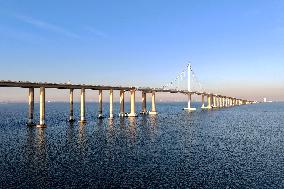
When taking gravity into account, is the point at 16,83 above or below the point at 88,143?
above

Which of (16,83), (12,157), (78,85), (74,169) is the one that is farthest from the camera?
(78,85)

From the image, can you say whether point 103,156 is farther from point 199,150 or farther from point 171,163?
point 199,150

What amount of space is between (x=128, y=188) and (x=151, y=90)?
13793 centimetres

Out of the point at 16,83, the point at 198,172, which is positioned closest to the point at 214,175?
the point at 198,172

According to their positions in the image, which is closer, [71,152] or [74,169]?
[74,169]

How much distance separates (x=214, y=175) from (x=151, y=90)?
435ft

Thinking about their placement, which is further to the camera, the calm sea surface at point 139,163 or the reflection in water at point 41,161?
the reflection in water at point 41,161

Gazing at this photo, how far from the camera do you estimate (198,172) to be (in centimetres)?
3816

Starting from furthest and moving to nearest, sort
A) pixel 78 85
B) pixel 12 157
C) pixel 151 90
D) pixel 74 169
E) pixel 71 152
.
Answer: pixel 151 90
pixel 78 85
pixel 71 152
pixel 12 157
pixel 74 169

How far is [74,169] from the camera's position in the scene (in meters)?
39.3

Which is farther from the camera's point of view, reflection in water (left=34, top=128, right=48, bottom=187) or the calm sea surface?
reflection in water (left=34, top=128, right=48, bottom=187)

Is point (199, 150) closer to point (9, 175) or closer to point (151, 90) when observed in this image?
point (9, 175)

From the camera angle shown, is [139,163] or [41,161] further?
[41,161]

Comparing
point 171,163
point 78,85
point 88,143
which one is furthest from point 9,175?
point 78,85
